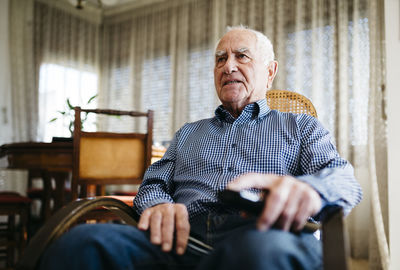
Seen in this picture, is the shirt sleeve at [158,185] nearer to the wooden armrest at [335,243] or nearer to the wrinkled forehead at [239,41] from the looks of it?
the wrinkled forehead at [239,41]

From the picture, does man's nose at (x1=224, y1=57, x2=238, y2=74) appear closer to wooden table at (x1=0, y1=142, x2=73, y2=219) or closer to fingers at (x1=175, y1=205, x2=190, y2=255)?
fingers at (x1=175, y1=205, x2=190, y2=255)

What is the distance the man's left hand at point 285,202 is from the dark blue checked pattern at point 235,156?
0.30 metres

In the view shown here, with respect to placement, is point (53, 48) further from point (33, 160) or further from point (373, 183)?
point (373, 183)

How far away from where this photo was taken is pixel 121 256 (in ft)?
2.69

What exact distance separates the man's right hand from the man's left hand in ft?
0.80

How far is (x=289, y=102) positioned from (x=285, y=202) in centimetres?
104

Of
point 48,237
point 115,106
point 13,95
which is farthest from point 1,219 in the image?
point 48,237

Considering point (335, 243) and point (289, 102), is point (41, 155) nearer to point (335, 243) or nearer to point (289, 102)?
point (289, 102)

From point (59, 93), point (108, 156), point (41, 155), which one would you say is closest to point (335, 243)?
point (108, 156)

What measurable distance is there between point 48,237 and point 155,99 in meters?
3.65

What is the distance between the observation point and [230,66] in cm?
136

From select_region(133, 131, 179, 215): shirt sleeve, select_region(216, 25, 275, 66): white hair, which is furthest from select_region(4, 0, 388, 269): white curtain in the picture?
select_region(133, 131, 179, 215): shirt sleeve

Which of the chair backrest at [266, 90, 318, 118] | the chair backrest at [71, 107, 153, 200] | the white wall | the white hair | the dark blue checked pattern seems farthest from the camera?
the chair backrest at [71, 107, 153, 200]

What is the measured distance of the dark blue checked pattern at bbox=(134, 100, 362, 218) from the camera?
1089 millimetres
